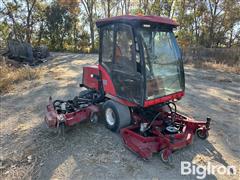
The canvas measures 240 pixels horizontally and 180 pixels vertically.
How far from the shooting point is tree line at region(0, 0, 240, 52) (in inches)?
784

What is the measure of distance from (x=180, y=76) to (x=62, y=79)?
579 cm

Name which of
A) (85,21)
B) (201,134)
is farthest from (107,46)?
(85,21)

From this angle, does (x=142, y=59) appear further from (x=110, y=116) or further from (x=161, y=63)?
(x=110, y=116)

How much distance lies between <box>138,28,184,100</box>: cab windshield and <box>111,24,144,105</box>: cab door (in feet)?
0.48

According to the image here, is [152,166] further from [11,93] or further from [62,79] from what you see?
[62,79]

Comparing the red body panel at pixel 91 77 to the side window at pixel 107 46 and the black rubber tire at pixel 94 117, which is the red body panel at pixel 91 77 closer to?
the side window at pixel 107 46

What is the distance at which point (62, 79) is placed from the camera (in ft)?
28.4

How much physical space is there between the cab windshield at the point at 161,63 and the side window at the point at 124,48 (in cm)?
22

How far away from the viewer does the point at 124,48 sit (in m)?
3.72

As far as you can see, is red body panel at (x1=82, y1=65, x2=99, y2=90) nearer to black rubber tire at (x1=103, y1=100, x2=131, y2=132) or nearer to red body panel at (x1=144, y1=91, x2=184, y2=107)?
black rubber tire at (x1=103, y1=100, x2=131, y2=132)

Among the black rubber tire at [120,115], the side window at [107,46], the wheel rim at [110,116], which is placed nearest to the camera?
the black rubber tire at [120,115]

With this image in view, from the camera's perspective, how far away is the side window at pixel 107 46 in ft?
13.1

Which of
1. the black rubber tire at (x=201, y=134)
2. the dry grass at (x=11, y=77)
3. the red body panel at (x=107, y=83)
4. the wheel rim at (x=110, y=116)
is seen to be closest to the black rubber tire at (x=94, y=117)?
the wheel rim at (x=110, y=116)

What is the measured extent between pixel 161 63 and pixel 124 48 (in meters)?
0.67
